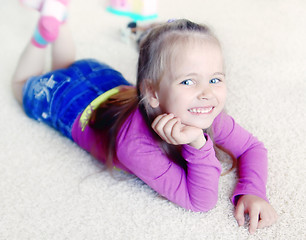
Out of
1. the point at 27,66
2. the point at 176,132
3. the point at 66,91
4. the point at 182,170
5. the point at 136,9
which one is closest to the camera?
the point at 176,132

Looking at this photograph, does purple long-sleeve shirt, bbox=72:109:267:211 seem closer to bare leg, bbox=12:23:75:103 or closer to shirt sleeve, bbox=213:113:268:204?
shirt sleeve, bbox=213:113:268:204

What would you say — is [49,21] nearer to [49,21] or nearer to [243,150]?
[49,21]

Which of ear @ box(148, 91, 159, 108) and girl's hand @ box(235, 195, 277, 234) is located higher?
ear @ box(148, 91, 159, 108)

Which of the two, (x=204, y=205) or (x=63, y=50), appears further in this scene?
(x=63, y=50)

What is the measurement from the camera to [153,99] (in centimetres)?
75

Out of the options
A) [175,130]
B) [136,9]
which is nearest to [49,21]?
[175,130]

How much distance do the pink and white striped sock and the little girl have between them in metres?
0.15

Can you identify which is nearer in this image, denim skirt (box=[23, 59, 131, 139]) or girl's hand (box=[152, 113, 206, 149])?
girl's hand (box=[152, 113, 206, 149])

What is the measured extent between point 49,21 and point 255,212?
791mm

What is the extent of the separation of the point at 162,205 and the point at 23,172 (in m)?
0.38

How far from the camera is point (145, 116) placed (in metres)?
0.79

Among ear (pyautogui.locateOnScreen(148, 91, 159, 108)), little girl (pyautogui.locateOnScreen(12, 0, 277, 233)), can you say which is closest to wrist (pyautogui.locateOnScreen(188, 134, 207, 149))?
little girl (pyautogui.locateOnScreen(12, 0, 277, 233))

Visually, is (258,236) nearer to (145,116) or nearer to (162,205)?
(162,205)

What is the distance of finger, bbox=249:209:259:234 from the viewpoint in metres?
0.75
